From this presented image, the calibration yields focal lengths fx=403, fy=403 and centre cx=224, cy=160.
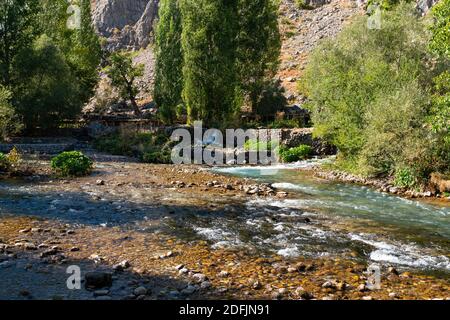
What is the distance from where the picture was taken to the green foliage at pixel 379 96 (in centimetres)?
1950

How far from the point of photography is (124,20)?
11212 centimetres

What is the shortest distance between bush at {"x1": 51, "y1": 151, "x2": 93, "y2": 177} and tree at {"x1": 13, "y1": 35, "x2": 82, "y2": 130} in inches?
748

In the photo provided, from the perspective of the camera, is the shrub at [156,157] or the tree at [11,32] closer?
the shrub at [156,157]

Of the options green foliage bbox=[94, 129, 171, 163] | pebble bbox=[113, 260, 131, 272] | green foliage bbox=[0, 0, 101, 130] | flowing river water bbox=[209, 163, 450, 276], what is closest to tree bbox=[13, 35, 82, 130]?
green foliage bbox=[0, 0, 101, 130]

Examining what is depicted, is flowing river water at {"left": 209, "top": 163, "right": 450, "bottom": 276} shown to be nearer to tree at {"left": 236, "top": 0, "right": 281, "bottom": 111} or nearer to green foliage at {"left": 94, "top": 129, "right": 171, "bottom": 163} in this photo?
green foliage at {"left": 94, "top": 129, "right": 171, "bottom": 163}

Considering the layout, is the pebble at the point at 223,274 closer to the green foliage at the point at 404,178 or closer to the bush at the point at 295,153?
the green foliage at the point at 404,178

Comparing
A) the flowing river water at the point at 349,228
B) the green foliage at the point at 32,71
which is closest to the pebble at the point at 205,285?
the flowing river water at the point at 349,228

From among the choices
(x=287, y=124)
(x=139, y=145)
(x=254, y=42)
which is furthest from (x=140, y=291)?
(x=254, y=42)

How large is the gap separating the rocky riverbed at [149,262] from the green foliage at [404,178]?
8733 millimetres

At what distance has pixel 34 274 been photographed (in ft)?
26.8

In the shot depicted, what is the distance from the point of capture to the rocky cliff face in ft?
348

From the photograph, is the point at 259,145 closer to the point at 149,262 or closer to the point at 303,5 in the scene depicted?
the point at 149,262
